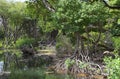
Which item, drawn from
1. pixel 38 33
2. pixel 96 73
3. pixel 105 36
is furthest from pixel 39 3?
pixel 38 33

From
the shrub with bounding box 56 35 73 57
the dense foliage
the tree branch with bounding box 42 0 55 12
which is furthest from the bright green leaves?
the shrub with bounding box 56 35 73 57

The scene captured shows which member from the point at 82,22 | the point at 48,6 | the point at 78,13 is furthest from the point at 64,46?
the point at 78,13

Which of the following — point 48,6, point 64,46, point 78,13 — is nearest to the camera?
point 78,13

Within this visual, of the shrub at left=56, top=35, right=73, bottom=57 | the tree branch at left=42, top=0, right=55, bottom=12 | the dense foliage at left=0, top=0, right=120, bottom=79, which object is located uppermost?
the tree branch at left=42, top=0, right=55, bottom=12

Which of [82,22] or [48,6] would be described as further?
[48,6]

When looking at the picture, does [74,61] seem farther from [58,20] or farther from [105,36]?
[105,36]

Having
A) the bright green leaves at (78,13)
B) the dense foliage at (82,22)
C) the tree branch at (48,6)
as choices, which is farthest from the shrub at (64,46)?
the bright green leaves at (78,13)

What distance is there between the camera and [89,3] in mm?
25969

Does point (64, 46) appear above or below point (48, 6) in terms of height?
below

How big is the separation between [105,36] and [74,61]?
10.5 metres

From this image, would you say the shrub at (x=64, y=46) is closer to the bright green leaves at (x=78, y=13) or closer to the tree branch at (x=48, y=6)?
the tree branch at (x=48, y=6)

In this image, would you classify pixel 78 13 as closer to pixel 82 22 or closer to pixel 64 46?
pixel 82 22

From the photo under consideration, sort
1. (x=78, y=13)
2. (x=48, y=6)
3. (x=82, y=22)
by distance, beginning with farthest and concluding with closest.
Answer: (x=48, y=6)
(x=82, y=22)
(x=78, y=13)

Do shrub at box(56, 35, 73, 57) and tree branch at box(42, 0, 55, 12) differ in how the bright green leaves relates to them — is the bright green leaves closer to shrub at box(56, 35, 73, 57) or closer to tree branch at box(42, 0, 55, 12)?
tree branch at box(42, 0, 55, 12)
